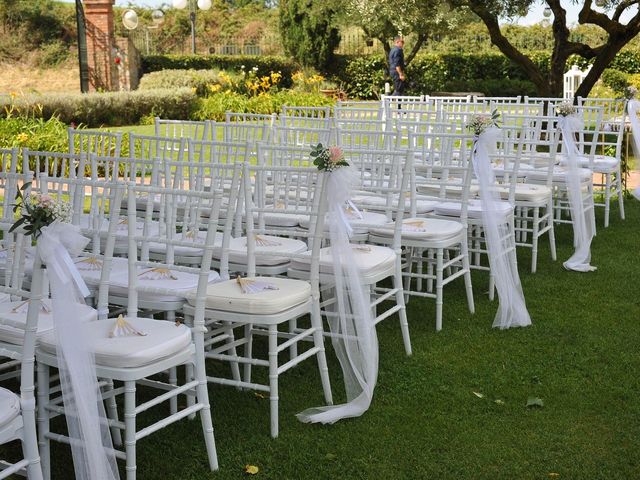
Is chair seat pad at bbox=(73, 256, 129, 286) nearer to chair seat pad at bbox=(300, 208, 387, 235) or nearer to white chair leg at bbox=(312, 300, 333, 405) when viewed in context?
white chair leg at bbox=(312, 300, 333, 405)

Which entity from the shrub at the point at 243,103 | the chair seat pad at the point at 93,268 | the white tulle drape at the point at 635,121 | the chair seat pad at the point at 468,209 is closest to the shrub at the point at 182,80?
the shrub at the point at 243,103

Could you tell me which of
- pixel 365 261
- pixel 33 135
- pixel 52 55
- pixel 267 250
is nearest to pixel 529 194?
pixel 365 261

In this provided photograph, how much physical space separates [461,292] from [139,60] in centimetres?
1941

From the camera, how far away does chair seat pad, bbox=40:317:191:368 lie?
2.82 meters

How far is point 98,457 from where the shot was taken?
2713 millimetres

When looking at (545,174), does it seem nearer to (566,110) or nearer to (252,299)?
(566,110)

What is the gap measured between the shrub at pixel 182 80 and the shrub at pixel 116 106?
160 cm

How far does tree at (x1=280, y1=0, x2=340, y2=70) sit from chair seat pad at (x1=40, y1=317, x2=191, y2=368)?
22532 millimetres

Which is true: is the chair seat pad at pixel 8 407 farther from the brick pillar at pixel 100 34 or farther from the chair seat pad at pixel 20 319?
the brick pillar at pixel 100 34

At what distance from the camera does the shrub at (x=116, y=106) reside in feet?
47.0

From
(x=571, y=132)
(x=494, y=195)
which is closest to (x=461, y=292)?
(x=494, y=195)

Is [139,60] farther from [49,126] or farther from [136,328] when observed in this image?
[136,328]

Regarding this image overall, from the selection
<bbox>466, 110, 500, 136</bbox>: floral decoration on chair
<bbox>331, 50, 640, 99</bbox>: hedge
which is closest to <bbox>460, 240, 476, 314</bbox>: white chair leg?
<bbox>466, 110, 500, 136</bbox>: floral decoration on chair

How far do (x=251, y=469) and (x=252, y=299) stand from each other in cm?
64
